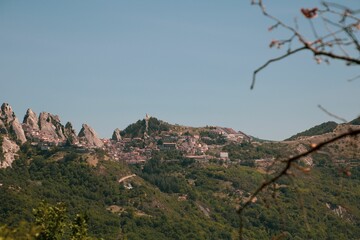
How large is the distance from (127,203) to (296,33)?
17115 centimetres

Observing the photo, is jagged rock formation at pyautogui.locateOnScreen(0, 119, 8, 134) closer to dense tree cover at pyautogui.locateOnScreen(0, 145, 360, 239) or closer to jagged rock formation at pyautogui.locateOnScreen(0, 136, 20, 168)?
jagged rock formation at pyautogui.locateOnScreen(0, 136, 20, 168)

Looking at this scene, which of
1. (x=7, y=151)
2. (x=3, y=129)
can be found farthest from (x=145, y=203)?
(x=3, y=129)

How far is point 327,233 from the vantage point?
166m

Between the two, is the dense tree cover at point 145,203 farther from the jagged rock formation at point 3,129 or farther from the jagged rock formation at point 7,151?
the jagged rock formation at point 3,129

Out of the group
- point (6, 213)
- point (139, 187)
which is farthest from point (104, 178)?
point (6, 213)

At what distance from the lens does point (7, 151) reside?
188m

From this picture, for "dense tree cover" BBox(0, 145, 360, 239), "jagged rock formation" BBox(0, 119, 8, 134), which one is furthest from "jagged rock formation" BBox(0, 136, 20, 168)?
"jagged rock formation" BBox(0, 119, 8, 134)

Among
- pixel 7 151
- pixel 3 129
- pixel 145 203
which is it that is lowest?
pixel 145 203

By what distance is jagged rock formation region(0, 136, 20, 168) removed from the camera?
18262 cm

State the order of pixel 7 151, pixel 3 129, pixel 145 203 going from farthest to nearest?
pixel 3 129
pixel 7 151
pixel 145 203

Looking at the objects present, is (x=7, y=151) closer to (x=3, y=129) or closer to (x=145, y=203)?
(x=3, y=129)

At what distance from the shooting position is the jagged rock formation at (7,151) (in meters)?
183

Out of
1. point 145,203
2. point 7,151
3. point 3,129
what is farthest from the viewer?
point 3,129

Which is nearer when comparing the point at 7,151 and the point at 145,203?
the point at 145,203
